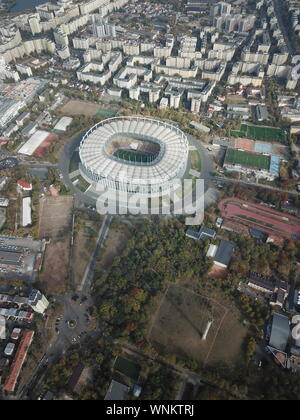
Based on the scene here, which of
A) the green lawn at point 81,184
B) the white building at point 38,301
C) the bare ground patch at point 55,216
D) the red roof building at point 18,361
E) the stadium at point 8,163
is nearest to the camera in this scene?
the red roof building at point 18,361

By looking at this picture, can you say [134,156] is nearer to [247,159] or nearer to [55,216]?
[55,216]

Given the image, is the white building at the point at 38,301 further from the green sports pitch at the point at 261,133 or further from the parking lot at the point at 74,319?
the green sports pitch at the point at 261,133

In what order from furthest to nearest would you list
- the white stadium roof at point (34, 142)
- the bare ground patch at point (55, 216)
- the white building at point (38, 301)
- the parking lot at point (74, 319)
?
the white stadium roof at point (34, 142) → the bare ground patch at point (55, 216) → the parking lot at point (74, 319) → the white building at point (38, 301)

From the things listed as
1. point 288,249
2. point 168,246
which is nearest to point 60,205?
point 168,246

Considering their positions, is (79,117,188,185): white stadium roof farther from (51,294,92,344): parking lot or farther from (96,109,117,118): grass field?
(51,294,92,344): parking lot

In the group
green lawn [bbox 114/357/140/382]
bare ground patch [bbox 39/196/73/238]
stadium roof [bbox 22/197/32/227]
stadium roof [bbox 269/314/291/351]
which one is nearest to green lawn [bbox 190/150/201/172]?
bare ground patch [bbox 39/196/73/238]

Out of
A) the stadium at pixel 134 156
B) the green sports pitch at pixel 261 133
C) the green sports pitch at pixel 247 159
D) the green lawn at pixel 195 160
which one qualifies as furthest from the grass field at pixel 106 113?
the green sports pitch at pixel 247 159

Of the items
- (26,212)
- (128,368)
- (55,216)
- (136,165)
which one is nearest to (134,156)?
(136,165)
